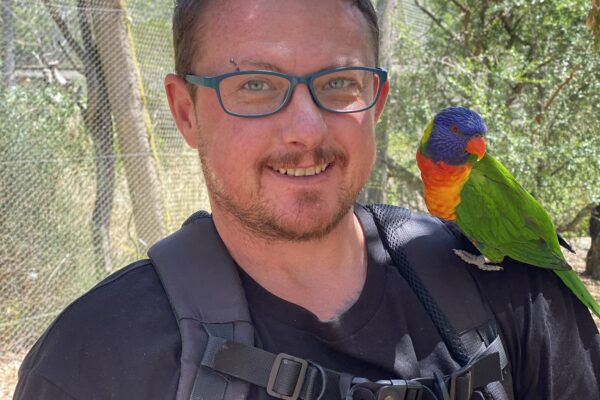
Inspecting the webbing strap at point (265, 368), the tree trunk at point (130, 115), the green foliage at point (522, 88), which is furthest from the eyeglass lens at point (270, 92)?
the green foliage at point (522, 88)

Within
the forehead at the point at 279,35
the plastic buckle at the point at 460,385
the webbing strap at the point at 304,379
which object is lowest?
the plastic buckle at the point at 460,385

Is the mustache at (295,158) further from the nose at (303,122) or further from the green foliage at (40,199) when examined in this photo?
the green foliage at (40,199)

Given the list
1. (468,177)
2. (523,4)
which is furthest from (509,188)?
(523,4)

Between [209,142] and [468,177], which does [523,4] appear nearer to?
[468,177]

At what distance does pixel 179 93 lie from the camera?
59.4 inches

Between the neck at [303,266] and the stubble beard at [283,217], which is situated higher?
the stubble beard at [283,217]

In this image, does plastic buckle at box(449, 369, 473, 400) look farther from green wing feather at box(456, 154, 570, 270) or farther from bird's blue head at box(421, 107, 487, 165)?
bird's blue head at box(421, 107, 487, 165)

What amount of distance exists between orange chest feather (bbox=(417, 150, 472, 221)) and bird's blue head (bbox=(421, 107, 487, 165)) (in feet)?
0.12

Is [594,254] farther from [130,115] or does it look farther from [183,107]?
[183,107]

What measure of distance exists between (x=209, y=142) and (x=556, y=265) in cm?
114

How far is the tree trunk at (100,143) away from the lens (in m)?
4.63

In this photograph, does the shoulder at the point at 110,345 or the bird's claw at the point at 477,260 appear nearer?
the shoulder at the point at 110,345

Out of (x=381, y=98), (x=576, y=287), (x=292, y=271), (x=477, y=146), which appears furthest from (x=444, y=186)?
(x=292, y=271)

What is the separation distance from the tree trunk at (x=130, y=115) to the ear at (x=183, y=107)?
11.2 feet
